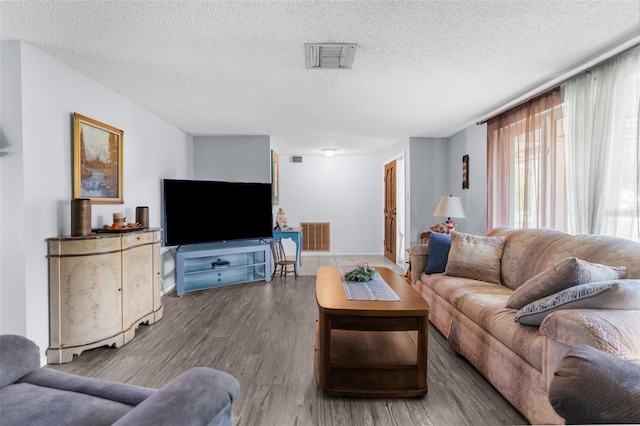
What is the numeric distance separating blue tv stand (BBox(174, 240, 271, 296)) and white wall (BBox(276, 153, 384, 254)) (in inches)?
92.9

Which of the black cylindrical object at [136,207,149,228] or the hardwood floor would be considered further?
the black cylindrical object at [136,207,149,228]

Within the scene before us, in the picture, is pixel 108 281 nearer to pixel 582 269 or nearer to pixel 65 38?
pixel 65 38

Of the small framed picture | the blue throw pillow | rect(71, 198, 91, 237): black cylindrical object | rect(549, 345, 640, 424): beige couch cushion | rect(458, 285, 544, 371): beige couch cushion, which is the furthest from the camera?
the small framed picture

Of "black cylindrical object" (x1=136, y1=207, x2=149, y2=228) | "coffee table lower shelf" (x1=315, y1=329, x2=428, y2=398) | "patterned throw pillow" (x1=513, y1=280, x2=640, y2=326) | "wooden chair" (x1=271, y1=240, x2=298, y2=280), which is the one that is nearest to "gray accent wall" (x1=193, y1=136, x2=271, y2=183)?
"wooden chair" (x1=271, y1=240, x2=298, y2=280)

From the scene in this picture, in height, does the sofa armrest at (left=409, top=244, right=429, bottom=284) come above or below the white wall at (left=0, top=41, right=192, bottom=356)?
below

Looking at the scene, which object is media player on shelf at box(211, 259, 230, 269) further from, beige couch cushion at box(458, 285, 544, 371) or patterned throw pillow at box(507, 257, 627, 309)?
patterned throw pillow at box(507, 257, 627, 309)

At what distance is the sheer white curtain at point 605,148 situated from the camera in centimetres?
231

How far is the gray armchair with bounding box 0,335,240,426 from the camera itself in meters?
0.78

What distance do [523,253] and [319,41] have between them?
2419 mm

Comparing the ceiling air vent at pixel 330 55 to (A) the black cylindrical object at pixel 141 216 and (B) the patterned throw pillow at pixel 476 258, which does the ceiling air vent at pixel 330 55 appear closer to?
(B) the patterned throw pillow at pixel 476 258

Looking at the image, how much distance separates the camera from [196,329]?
3107 mm

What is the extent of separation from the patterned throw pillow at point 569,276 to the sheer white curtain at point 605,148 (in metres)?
0.79

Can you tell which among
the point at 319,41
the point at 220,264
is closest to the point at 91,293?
the point at 220,264

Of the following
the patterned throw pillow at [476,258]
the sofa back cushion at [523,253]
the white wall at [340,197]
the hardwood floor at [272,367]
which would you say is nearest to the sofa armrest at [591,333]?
the hardwood floor at [272,367]
